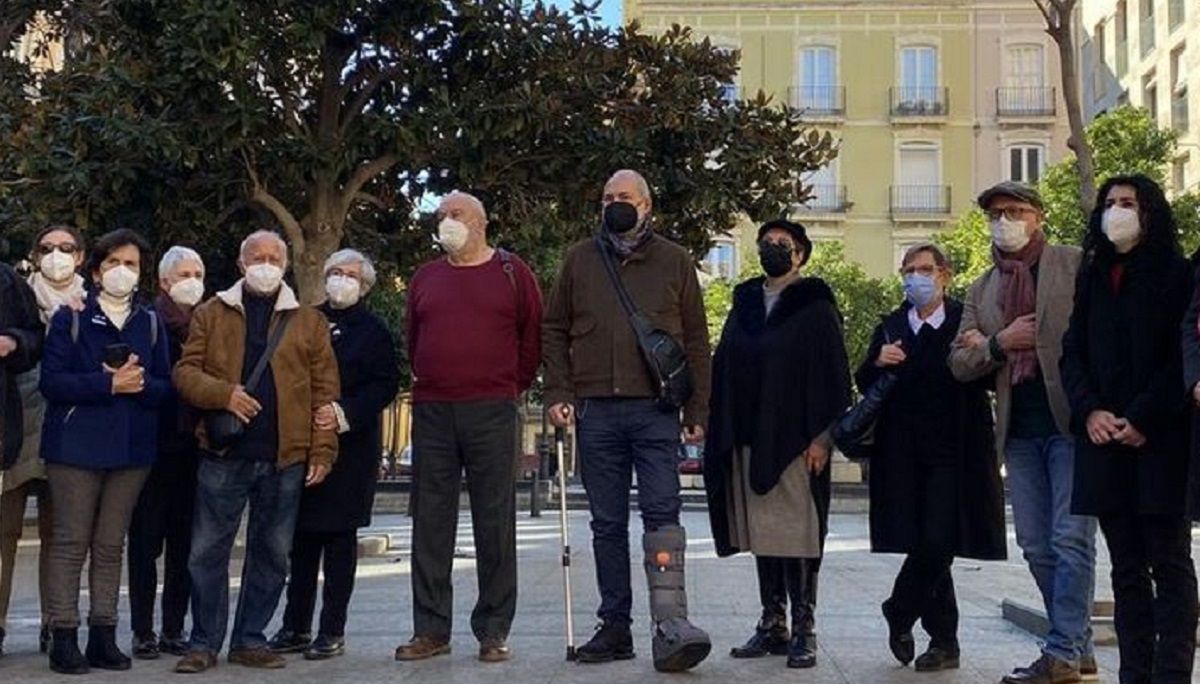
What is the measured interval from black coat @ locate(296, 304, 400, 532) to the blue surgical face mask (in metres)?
2.68

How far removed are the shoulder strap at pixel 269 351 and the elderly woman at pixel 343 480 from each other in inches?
16.9

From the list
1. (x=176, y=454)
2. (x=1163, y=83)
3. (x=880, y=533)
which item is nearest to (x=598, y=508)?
(x=880, y=533)

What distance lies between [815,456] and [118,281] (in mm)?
3475

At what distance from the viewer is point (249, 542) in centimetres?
754

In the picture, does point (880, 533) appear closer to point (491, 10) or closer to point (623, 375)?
point (623, 375)

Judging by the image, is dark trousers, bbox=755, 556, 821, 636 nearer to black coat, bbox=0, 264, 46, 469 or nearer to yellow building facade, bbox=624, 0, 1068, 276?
black coat, bbox=0, 264, 46, 469

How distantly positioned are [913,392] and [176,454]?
12.1 ft

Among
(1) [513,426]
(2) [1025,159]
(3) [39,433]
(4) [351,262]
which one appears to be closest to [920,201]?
(2) [1025,159]

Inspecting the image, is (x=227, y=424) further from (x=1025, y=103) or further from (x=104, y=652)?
(x=1025, y=103)

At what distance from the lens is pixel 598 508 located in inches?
291

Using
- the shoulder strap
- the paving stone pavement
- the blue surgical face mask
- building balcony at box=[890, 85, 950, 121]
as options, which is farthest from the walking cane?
building balcony at box=[890, 85, 950, 121]

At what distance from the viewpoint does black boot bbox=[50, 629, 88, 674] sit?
705 cm

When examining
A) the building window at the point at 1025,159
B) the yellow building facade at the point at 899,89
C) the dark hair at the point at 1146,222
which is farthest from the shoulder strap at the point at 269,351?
the building window at the point at 1025,159

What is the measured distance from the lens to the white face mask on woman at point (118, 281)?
738 centimetres
